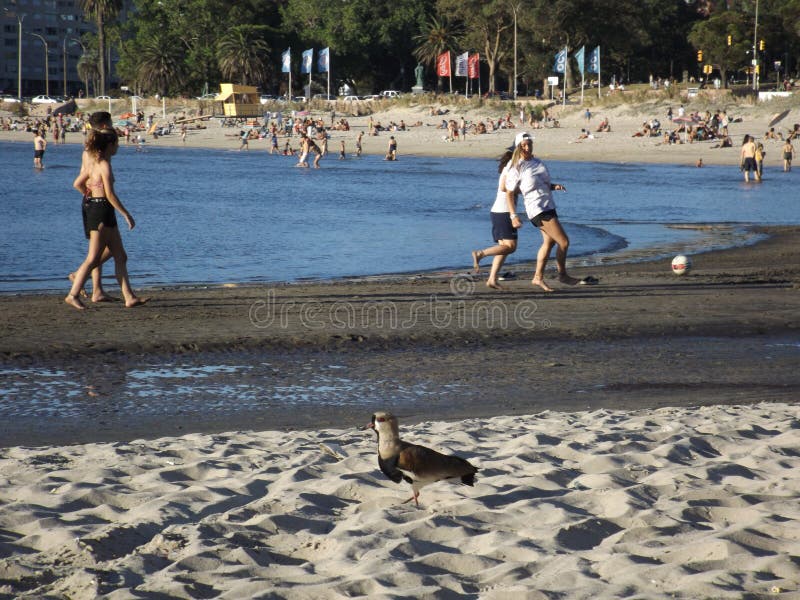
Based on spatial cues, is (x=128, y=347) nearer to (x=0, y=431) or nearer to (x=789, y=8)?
(x=0, y=431)

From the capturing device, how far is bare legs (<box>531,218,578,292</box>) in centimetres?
1052

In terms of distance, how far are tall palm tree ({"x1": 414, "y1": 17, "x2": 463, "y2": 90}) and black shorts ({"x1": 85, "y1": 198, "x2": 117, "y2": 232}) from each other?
283ft

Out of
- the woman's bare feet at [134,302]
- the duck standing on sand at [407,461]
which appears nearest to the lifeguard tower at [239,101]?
the woman's bare feet at [134,302]

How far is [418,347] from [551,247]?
279cm

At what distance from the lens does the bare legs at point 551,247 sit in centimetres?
1052

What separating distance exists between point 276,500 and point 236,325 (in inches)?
189

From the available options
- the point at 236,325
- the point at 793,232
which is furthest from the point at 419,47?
the point at 236,325

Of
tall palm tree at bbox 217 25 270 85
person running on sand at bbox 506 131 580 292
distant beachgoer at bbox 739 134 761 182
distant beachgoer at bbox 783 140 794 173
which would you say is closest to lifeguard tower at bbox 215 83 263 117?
tall palm tree at bbox 217 25 270 85

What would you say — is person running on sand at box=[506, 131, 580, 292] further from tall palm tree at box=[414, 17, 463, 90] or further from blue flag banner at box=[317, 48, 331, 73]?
tall palm tree at box=[414, 17, 463, 90]

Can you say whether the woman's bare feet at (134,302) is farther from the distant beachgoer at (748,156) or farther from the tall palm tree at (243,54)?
the tall palm tree at (243,54)

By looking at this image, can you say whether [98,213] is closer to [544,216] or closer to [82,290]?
[82,290]

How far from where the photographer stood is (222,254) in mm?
16859

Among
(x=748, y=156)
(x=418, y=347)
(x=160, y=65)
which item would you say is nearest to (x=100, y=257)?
(x=418, y=347)

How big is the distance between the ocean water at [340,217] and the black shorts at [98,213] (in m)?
3.83
